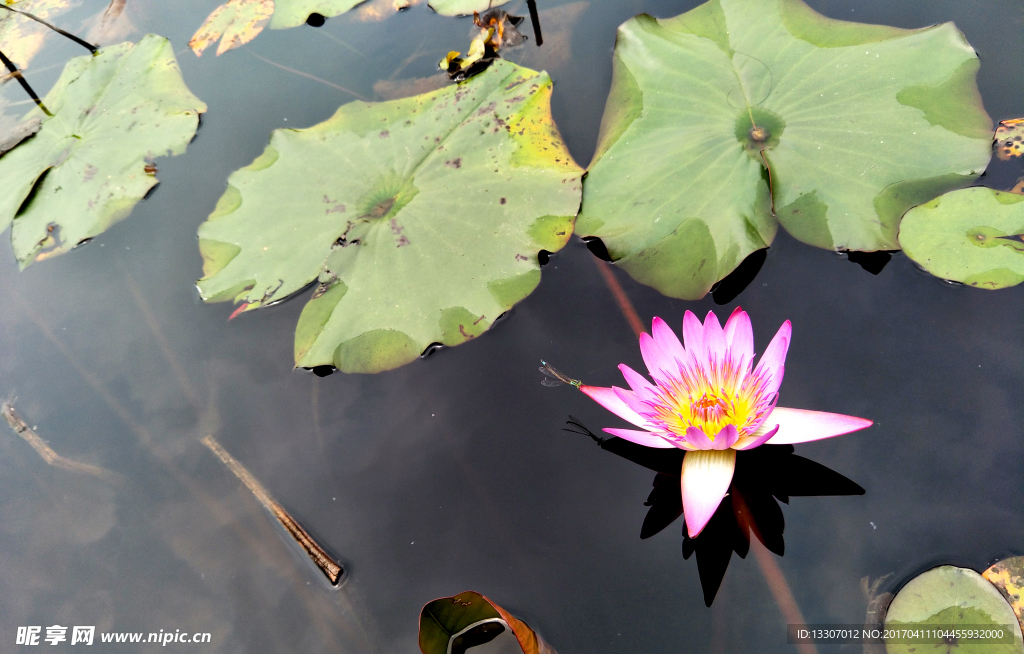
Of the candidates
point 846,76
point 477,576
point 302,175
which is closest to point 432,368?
point 477,576

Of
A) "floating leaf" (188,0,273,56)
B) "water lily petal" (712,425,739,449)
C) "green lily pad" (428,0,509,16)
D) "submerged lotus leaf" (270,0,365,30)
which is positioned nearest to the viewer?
"water lily petal" (712,425,739,449)

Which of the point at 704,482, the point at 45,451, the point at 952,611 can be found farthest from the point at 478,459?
the point at 45,451

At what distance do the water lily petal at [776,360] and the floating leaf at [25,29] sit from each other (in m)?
5.24

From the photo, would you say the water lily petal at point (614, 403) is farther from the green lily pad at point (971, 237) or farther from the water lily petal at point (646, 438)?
the green lily pad at point (971, 237)

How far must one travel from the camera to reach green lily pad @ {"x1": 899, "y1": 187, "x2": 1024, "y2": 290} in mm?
→ 2008

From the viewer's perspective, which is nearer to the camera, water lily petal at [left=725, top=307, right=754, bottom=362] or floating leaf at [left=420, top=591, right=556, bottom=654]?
floating leaf at [left=420, top=591, right=556, bottom=654]

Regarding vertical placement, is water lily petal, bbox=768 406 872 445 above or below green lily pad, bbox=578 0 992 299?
below

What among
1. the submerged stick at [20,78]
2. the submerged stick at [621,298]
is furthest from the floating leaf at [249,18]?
the submerged stick at [621,298]

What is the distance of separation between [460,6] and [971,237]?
2.89m

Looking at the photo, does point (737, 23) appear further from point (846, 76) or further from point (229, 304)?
point (229, 304)

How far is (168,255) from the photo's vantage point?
2.91m

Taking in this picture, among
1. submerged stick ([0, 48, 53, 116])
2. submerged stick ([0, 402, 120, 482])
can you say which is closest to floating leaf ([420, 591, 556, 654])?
submerged stick ([0, 402, 120, 482])

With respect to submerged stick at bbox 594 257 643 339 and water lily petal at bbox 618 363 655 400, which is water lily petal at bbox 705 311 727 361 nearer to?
water lily petal at bbox 618 363 655 400

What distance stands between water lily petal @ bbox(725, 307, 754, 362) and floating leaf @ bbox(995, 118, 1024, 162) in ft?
4.75
